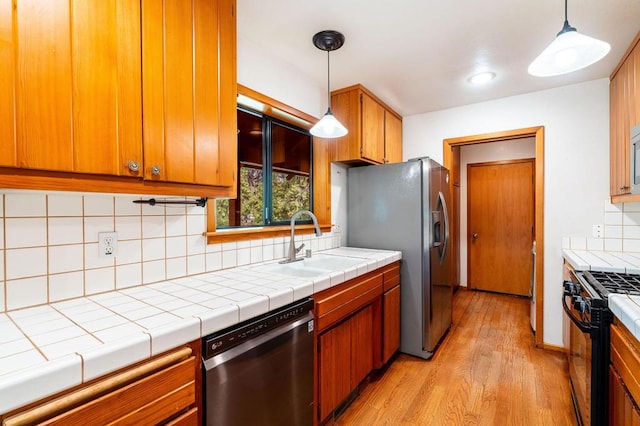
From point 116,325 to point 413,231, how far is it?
84.0 inches

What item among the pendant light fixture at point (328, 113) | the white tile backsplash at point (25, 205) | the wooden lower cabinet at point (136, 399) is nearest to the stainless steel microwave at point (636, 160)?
the pendant light fixture at point (328, 113)

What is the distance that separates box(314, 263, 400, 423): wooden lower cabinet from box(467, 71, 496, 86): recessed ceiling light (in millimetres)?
1696

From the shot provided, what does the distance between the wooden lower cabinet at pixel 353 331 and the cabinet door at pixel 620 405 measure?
119cm

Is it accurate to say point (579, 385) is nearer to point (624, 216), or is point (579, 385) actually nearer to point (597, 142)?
point (624, 216)

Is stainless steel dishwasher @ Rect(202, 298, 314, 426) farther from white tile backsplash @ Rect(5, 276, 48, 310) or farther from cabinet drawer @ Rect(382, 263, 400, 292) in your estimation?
cabinet drawer @ Rect(382, 263, 400, 292)

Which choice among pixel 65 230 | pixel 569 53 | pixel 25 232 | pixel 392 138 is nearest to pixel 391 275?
pixel 392 138

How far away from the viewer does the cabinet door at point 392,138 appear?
10.1ft

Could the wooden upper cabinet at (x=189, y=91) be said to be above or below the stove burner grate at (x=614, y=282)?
above

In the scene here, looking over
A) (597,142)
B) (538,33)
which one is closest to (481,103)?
(597,142)

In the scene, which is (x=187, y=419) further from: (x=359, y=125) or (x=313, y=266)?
(x=359, y=125)

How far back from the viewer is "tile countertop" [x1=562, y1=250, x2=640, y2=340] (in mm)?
1009

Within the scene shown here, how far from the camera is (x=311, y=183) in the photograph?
2.72m

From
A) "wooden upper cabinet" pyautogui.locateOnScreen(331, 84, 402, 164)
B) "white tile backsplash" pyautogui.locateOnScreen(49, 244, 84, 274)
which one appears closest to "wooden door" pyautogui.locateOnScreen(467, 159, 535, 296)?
"wooden upper cabinet" pyautogui.locateOnScreen(331, 84, 402, 164)

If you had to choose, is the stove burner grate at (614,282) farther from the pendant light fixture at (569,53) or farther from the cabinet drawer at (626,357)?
the pendant light fixture at (569,53)
